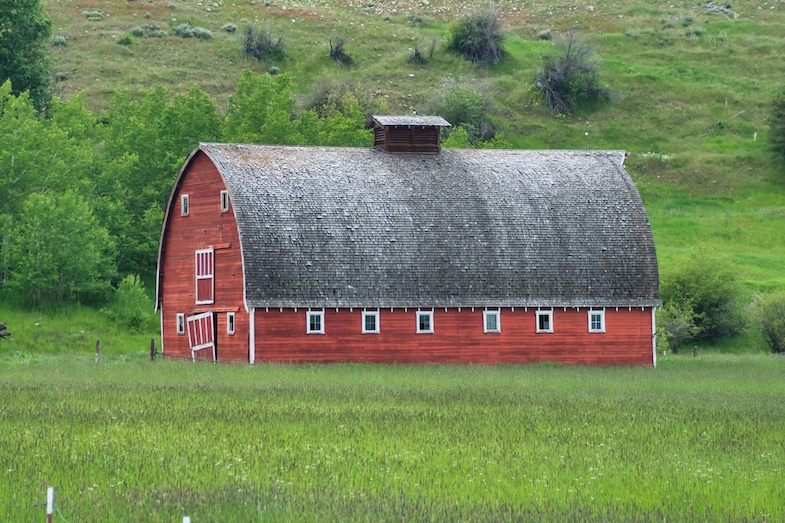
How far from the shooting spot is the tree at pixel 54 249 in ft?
183

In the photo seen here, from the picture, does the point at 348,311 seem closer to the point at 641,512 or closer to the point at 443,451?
the point at 443,451

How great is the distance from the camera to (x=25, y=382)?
34.9 m

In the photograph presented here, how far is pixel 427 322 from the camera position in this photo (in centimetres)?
4956

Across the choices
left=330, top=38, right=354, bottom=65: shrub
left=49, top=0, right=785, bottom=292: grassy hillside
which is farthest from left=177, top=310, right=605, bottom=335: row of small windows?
left=330, top=38, right=354, bottom=65: shrub

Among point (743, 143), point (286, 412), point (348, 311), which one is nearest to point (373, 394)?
point (286, 412)

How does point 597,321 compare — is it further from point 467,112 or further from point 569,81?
point 569,81

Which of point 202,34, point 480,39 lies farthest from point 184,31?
point 480,39

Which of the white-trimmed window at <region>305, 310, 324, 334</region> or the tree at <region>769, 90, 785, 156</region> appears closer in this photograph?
the white-trimmed window at <region>305, 310, 324, 334</region>

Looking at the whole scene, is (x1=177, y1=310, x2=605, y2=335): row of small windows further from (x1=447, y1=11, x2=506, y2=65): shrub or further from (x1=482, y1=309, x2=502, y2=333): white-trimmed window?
(x1=447, y1=11, x2=506, y2=65): shrub

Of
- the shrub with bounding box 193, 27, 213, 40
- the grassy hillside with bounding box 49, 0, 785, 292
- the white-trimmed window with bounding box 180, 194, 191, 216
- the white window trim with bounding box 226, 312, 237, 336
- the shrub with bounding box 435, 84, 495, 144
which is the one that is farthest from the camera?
the shrub with bounding box 193, 27, 213, 40

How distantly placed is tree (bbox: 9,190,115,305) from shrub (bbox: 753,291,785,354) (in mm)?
28047

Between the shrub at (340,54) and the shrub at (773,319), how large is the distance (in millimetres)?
53558

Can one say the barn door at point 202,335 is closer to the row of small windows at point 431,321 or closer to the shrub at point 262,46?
the row of small windows at point 431,321

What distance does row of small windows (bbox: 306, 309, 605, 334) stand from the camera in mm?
48125
